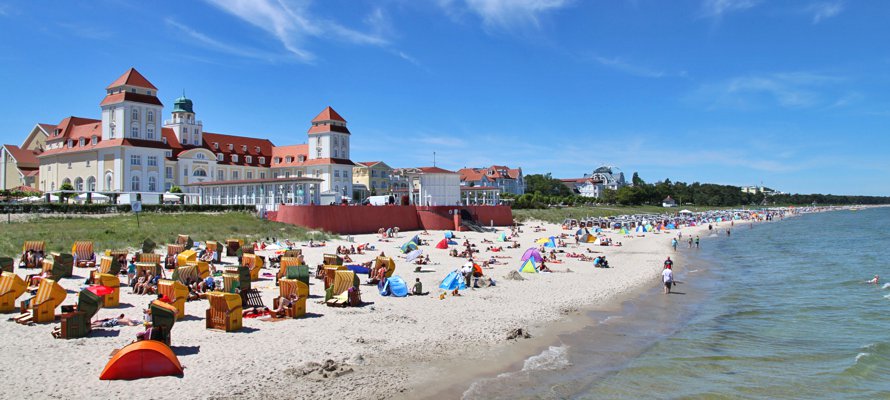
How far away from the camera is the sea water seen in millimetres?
10422

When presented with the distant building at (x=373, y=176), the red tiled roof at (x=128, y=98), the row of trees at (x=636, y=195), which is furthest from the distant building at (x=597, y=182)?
the red tiled roof at (x=128, y=98)

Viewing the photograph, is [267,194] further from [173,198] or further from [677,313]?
[677,313]

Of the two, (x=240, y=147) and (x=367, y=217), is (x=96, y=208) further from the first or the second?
(x=240, y=147)

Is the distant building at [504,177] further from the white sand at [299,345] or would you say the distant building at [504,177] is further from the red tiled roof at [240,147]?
the white sand at [299,345]

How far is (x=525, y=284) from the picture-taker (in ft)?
70.6

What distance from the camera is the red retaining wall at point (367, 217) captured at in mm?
43406

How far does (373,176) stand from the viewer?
84.4 metres

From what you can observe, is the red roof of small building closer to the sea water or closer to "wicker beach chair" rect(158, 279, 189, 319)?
"wicker beach chair" rect(158, 279, 189, 319)

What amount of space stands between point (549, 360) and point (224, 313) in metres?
6.94

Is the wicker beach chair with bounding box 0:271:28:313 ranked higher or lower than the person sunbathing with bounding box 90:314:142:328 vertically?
higher

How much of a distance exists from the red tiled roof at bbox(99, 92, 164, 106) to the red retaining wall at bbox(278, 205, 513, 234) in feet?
82.8

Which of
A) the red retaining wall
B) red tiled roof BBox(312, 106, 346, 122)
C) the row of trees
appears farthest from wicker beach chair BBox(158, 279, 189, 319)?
the row of trees

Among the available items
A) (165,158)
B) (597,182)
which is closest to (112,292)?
(165,158)

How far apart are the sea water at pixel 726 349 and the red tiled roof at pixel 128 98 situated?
186 ft
